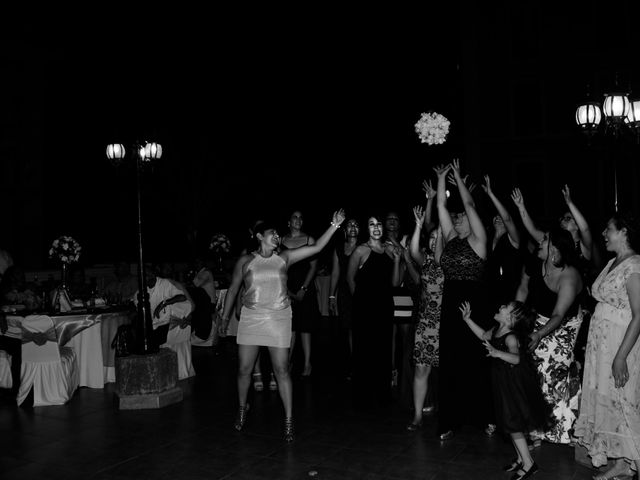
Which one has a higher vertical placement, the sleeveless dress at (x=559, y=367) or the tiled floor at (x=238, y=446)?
the sleeveless dress at (x=559, y=367)

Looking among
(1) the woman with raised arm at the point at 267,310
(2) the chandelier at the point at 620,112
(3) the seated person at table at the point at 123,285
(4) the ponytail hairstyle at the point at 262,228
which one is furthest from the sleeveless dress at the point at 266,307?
(2) the chandelier at the point at 620,112

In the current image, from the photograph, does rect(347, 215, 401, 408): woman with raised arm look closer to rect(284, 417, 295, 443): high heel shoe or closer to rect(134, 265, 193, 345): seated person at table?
rect(284, 417, 295, 443): high heel shoe

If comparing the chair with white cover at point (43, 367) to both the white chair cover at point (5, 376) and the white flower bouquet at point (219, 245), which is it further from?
the white flower bouquet at point (219, 245)

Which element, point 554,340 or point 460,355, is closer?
point 554,340

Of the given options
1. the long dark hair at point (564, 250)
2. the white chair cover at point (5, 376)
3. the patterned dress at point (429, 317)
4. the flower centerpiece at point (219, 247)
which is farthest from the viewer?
the flower centerpiece at point (219, 247)

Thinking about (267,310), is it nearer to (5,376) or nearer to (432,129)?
(432,129)

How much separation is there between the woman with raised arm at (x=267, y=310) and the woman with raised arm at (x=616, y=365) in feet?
7.54

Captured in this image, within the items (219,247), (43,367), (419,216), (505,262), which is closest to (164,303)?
(43,367)

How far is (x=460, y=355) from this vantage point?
555 cm

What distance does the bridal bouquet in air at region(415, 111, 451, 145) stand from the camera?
20.4 feet

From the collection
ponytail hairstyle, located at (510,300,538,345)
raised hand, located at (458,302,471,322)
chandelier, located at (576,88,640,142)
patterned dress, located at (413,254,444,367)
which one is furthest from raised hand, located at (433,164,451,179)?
chandelier, located at (576,88,640,142)

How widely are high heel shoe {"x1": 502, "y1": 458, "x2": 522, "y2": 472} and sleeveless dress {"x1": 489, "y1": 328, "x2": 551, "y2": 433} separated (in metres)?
0.30

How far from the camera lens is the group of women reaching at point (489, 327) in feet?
14.5

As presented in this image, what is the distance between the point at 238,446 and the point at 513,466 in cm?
234
